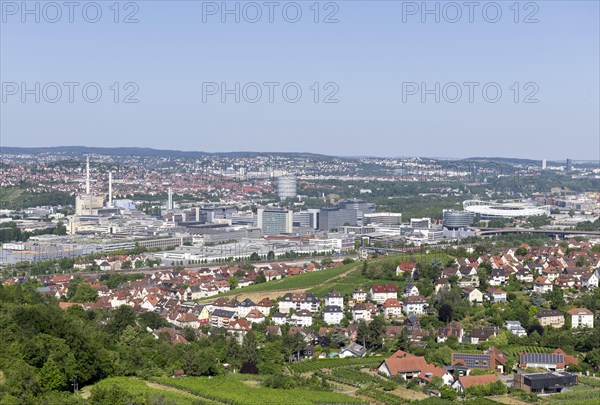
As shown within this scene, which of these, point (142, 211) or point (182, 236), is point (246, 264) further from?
point (142, 211)

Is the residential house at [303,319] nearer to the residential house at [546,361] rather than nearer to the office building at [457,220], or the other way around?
the residential house at [546,361]

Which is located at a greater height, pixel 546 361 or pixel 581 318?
pixel 581 318

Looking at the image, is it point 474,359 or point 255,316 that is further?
point 255,316

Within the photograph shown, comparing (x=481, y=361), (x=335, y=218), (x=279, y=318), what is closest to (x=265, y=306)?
(x=279, y=318)

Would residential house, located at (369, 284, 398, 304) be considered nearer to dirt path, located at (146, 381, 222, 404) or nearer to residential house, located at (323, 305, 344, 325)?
residential house, located at (323, 305, 344, 325)

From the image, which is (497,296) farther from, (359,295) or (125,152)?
(125,152)

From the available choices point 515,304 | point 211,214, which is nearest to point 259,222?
point 211,214

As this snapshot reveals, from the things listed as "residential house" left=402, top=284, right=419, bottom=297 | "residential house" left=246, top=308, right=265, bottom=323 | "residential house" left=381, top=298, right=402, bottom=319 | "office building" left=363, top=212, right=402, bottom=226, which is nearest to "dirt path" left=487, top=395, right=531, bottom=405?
"residential house" left=381, top=298, right=402, bottom=319
